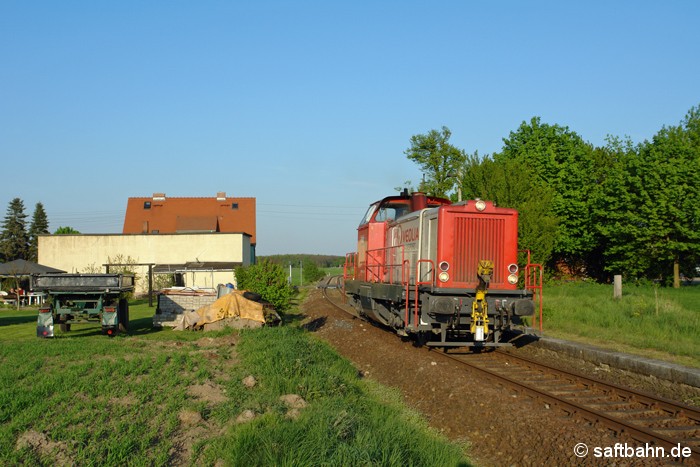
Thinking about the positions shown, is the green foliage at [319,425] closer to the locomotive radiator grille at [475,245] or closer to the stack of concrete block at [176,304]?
the locomotive radiator grille at [475,245]

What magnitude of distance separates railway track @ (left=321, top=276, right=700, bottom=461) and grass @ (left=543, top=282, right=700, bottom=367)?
2.38m

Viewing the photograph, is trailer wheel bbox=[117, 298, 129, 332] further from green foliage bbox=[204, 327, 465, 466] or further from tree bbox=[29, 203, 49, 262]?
tree bbox=[29, 203, 49, 262]

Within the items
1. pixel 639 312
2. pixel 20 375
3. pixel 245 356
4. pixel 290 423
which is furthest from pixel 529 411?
pixel 639 312

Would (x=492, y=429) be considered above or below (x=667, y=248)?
below

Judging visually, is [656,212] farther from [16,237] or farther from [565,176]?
[16,237]

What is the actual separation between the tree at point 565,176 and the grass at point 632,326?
2226 cm

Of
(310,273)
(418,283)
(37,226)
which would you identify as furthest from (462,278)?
(37,226)

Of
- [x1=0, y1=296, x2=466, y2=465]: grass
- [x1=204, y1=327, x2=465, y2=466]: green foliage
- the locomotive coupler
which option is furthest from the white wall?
[x1=204, y1=327, x2=465, y2=466]: green foliage

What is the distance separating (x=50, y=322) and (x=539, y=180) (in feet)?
117

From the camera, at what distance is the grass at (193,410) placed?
5699 mm

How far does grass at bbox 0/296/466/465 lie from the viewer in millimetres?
5699

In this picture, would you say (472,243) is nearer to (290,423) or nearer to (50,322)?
(290,423)

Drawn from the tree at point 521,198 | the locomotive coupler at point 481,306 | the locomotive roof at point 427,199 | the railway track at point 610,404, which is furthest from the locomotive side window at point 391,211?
the tree at point 521,198

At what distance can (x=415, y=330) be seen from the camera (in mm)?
12188
